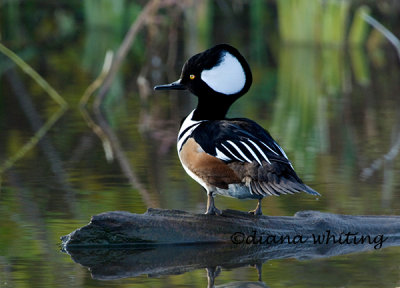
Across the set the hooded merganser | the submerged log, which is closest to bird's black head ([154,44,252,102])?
Result: the hooded merganser

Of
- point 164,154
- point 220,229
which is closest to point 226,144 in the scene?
point 220,229

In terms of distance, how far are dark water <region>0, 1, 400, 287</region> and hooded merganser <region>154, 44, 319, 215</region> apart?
1.46 ft

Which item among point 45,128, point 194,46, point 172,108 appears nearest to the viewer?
point 45,128

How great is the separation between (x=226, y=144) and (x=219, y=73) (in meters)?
0.54

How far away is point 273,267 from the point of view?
5.25 meters

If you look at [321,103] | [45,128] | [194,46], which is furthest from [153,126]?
[194,46]

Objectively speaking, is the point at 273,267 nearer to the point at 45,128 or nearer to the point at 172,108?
the point at 45,128

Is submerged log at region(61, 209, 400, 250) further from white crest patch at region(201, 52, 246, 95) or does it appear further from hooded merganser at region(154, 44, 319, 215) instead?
white crest patch at region(201, 52, 246, 95)

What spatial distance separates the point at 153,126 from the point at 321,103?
294 cm

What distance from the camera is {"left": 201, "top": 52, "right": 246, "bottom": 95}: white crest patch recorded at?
574cm

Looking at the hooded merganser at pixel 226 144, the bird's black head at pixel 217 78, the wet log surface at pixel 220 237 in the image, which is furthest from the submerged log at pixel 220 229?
the bird's black head at pixel 217 78

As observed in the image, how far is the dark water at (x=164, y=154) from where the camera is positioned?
17.1 ft

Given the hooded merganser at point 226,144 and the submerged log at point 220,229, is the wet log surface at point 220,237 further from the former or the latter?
the hooded merganser at point 226,144

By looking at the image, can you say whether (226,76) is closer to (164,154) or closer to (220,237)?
(220,237)
